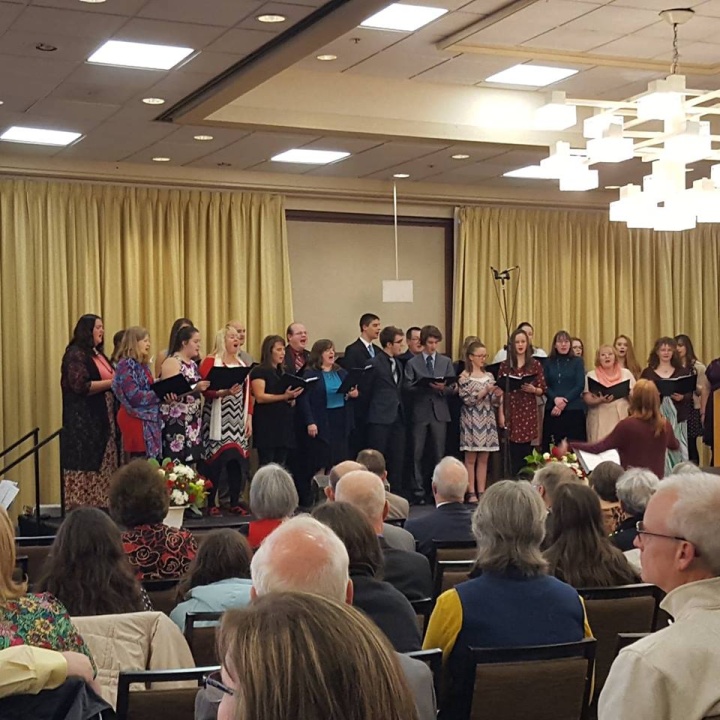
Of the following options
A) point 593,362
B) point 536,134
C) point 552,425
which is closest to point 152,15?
point 536,134

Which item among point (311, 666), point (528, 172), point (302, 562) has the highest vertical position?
point (528, 172)

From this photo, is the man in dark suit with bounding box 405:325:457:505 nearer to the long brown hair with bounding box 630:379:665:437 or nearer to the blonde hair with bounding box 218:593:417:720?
the long brown hair with bounding box 630:379:665:437

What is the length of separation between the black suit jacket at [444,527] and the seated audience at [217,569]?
1.61 metres

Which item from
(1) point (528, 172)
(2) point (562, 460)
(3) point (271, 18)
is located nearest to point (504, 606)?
(3) point (271, 18)

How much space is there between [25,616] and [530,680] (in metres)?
1.36

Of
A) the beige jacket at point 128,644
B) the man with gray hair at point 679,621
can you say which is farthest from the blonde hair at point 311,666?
the beige jacket at point 128,644

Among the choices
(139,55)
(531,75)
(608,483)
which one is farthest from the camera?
(531,75)

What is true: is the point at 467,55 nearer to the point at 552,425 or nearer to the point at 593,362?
the point at 552,425

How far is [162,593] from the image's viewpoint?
4465 millimetres

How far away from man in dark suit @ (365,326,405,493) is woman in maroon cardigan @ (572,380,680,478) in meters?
3.23

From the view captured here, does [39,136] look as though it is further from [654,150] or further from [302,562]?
[302,562]

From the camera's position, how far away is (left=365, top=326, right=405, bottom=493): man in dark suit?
11141 millimetres

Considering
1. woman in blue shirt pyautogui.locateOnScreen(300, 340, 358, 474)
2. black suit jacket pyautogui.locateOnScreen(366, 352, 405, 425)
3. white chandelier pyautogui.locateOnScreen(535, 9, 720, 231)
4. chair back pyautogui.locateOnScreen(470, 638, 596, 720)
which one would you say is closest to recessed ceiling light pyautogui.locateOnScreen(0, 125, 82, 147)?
woman in blue shirt pyautogui.locateOnScreen(300, 340, 358, 474)

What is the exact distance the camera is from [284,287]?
12.1 meters
